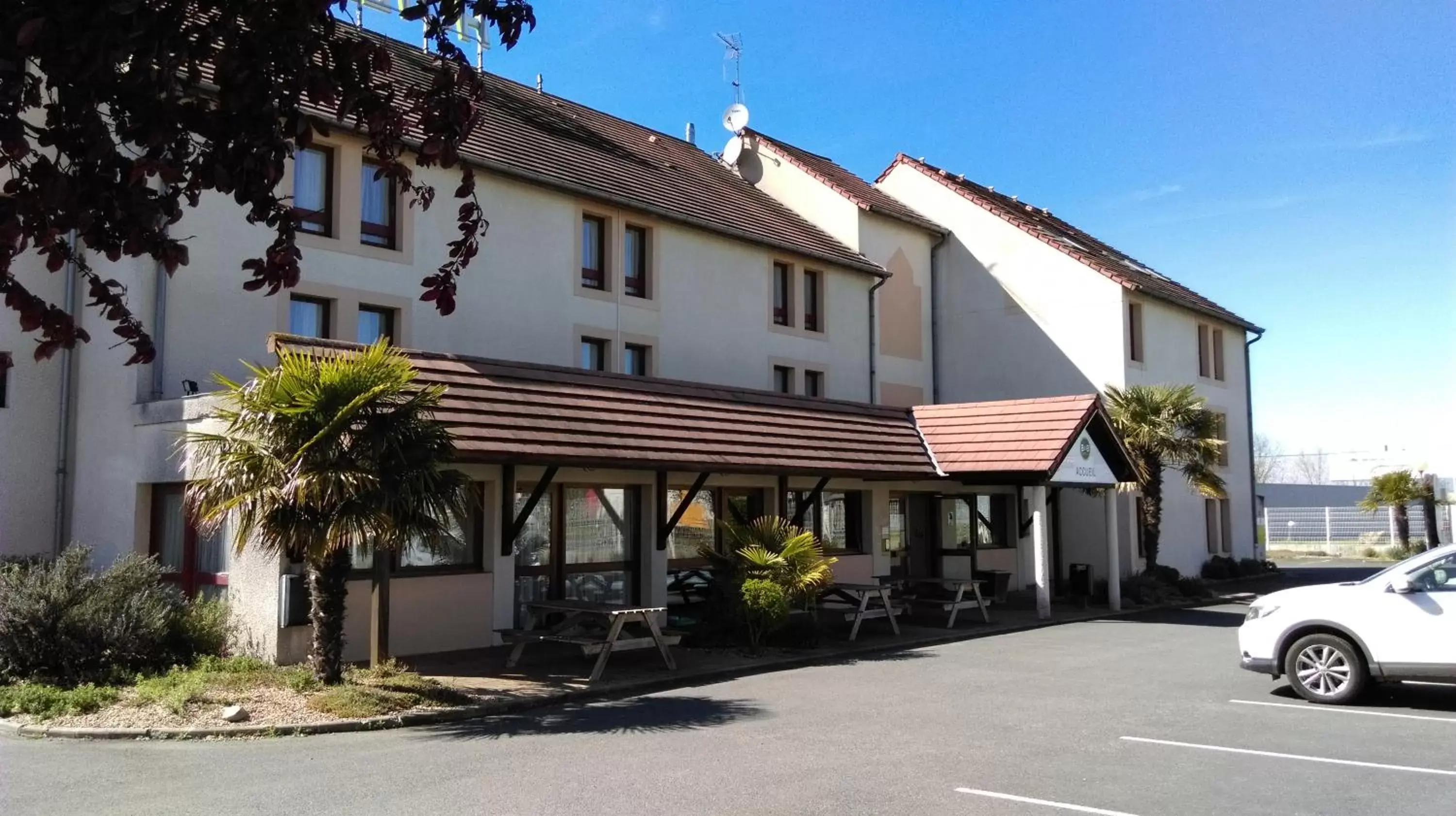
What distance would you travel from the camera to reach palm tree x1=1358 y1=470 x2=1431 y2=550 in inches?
1511

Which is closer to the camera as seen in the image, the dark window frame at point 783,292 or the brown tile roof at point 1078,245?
the dark window frame at point 783,292

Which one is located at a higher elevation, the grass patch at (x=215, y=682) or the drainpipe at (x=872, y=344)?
the drainpipe at (x=872, y=344)

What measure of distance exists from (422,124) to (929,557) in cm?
2221

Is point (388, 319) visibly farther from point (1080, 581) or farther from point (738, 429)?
point (1080, 581)

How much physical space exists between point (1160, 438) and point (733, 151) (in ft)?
41.1

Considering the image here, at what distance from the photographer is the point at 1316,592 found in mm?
11422

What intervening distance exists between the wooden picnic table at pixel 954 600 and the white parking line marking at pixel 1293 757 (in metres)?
9.23

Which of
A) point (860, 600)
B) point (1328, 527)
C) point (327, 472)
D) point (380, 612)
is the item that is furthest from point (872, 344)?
point (1328, 527)

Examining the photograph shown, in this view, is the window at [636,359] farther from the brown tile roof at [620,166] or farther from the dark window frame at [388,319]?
the dark window frame at [388,319]

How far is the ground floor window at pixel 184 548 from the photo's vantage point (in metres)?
13.9

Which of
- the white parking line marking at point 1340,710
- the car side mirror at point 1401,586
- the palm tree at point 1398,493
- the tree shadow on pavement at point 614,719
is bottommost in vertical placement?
the tree shadow on pavement at point 614,719

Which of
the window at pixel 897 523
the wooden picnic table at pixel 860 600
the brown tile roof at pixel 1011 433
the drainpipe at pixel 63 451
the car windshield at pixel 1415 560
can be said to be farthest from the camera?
the window at pixel 897 523

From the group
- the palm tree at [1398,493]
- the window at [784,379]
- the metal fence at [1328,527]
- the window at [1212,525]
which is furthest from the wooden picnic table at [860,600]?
the metal fence at [1328,527]

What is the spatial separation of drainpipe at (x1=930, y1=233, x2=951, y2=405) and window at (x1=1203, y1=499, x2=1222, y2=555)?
8.52 meters
